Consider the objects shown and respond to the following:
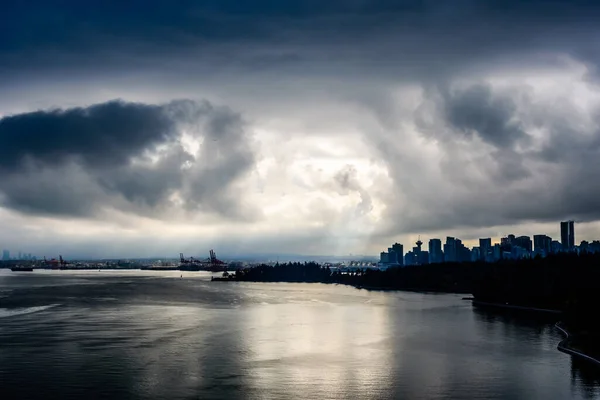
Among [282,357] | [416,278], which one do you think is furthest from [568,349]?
[416,278]

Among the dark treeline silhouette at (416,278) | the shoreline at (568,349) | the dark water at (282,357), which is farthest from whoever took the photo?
the dark treeline silhouette at (416,278)

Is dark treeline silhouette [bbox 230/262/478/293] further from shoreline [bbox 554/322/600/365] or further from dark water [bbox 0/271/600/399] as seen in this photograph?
shoreline [bbox 554/322/600/365]

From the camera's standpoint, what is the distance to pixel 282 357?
97.7 feet

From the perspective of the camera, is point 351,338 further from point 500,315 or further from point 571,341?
point 500,315

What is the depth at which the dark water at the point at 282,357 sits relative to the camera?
74.8 ft

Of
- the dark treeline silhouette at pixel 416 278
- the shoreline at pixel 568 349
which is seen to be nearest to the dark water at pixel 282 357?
the shoreline at pixel 568 349

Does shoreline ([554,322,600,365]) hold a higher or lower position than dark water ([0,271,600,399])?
higher

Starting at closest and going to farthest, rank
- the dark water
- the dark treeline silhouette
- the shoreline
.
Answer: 1. the dark water
2. the shoreline
3. the dark treeline silhouette

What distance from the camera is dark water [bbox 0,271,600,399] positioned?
22.8m

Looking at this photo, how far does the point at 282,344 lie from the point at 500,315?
2656cm

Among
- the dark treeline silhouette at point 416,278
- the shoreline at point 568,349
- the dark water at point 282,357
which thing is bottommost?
the dark water at point 282,357

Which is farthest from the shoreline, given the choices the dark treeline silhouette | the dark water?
the dark treeline silhouette

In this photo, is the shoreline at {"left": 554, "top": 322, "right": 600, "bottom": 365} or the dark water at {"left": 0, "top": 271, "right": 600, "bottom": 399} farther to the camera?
the shoreline at {"left": 554, "top": 322, "right": 600, "bottom": 365}

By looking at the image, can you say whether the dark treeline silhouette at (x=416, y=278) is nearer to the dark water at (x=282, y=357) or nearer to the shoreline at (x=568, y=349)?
the dark water at (x=282, y=357)
